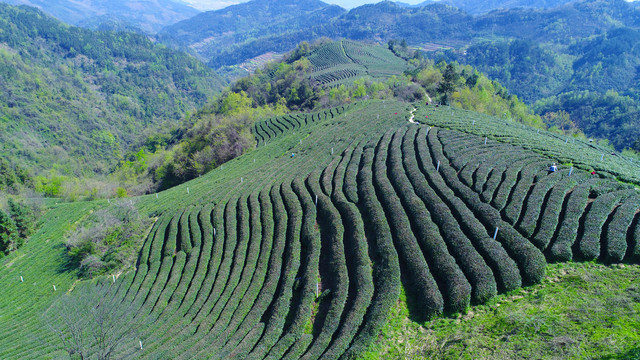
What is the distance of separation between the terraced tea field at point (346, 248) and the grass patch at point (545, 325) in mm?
751

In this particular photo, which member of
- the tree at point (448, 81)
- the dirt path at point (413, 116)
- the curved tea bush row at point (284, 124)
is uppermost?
the tree at point (448, 81)

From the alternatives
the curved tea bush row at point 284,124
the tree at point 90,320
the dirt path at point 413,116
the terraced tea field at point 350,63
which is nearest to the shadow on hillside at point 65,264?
the tree at point 90,320

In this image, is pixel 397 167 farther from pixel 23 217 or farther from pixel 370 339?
pixel 23 217

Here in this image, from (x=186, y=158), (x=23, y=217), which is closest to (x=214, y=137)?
(x=186, y=158)

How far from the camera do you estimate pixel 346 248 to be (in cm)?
2412

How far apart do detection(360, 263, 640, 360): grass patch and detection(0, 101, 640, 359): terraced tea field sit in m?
0.75

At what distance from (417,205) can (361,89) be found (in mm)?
72855

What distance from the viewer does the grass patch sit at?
12711mm

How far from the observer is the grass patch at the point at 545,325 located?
500 inches

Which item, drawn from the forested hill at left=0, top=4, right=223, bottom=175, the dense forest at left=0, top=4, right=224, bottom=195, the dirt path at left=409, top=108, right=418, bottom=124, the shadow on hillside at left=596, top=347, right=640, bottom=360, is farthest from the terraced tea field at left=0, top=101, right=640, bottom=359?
the forested hill at left=0, top=4, right=223, bottom=175

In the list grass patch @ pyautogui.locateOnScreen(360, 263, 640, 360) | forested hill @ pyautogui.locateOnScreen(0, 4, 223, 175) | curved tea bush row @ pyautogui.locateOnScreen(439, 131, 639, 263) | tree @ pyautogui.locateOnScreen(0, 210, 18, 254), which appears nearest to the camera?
grass patch @ pyautogui.locateOnScreen(360, 263, 640, 360)

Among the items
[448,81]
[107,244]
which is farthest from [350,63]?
[107,244]

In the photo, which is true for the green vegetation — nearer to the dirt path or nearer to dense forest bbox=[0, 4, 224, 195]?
the dirt path

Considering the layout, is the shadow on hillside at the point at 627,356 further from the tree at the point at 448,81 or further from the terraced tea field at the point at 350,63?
the terraced tea field at the point at 350,63
